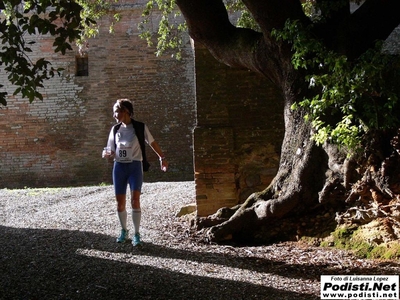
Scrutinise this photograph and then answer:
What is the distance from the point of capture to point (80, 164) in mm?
17031

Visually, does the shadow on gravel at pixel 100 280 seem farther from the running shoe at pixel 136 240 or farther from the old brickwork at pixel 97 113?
the old brickwork at pixel 97 113

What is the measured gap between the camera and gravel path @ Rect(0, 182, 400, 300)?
4.19m

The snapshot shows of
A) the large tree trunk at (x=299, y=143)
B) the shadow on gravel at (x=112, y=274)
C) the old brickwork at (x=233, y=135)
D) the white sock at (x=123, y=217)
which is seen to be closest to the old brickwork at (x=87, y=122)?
the old brickwork at (x=233, y=135)

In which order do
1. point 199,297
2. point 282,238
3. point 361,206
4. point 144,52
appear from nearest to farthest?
1. point 199,297
2. point 361,206
3. point 282,238
4. point 144,52

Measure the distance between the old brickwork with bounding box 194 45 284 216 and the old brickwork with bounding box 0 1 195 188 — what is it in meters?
9.42

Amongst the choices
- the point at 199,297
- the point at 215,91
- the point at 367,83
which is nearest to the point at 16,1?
the point at 199,297

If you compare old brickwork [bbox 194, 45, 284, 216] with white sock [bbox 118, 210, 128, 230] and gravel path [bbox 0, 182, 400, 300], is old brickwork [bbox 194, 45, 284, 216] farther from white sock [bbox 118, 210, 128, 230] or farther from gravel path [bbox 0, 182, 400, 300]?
white sock [bbox 118, 210, 128, 230]

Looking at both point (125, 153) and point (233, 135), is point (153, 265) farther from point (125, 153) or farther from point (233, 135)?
point (233, 135)

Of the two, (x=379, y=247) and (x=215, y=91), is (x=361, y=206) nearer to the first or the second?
(x=379, y=247)

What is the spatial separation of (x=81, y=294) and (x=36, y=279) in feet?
2.19

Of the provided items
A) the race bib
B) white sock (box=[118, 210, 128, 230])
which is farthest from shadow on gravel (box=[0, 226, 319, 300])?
the race bib

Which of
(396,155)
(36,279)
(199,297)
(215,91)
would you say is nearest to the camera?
(199,297)

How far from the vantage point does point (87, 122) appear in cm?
1703

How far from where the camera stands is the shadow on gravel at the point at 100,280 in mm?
4086
